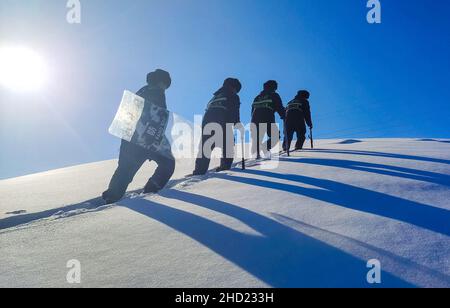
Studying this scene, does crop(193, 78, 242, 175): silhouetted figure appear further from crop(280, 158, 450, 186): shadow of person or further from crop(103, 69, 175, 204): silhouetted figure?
crop(103, 69, 175, 204): silhouetted figure

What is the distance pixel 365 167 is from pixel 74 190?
5.25 m

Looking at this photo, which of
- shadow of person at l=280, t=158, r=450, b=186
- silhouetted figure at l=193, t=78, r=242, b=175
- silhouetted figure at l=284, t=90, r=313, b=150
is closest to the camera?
shadow of person at l=280, t=158, r=450, b=186

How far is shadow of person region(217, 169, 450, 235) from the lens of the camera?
3255 mm

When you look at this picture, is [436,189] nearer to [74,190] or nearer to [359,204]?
[359,204]

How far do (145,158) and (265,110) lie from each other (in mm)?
4679

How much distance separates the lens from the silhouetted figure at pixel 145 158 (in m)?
5.65

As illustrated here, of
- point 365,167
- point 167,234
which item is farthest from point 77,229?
point 365,167

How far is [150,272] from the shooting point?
8.47 feet

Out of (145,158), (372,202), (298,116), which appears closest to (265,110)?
(298,116)

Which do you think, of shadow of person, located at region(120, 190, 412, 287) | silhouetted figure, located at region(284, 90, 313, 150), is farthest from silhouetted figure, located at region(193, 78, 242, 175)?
shadow of person, located at region(120, 190, 412, 287)

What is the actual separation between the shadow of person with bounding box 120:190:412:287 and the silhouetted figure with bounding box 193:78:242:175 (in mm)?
3891

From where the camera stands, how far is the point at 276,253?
274cm

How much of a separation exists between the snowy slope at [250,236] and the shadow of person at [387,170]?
0.13 feet
